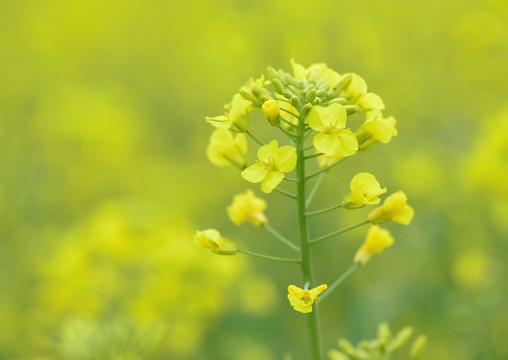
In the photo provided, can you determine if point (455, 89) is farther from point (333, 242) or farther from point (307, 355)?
point (307, 355)

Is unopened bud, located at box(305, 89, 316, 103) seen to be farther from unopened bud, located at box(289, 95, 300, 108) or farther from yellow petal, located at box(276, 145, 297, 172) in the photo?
yellow petal, located at box(276, 145, 297, 172)

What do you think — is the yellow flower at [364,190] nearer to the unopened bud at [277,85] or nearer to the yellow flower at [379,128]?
the yellow flower at [379,128]

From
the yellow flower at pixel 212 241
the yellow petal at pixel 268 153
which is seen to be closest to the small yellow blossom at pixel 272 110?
the yellow petal at pixel 268 153

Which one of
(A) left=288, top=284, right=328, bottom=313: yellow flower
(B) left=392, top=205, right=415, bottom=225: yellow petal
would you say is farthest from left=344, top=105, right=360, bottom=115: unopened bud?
(A) left=288, top=284, right=328, bottom=313: yellow flower

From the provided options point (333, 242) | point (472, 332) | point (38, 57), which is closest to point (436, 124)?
point (333, 242)

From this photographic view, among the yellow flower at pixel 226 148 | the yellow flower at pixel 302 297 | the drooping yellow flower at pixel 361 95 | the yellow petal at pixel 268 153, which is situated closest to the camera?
the yellow flower at pixel 302 297

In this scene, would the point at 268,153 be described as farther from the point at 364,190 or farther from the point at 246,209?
the point at 246,209
